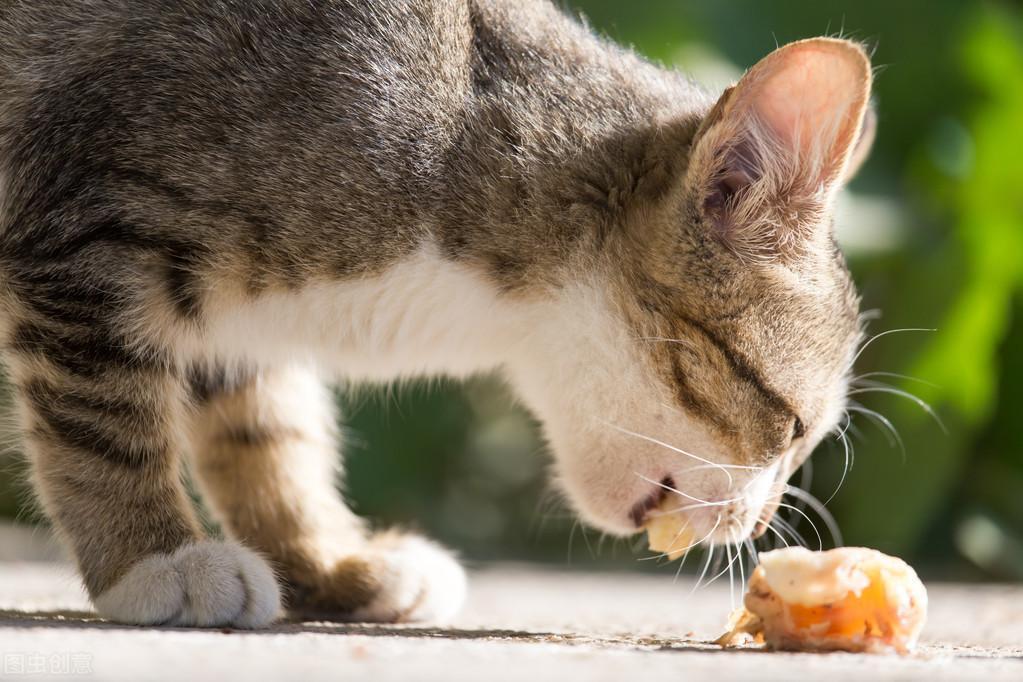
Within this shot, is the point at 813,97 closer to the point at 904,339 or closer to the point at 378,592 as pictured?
the point at 378,592

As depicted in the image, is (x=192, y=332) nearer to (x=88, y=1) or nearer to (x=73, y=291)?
(x=73, y=291)

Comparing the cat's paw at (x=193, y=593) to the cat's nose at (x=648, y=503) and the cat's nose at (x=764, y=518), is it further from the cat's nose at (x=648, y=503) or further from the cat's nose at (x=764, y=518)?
the cat's nose at (x=764, y=518)

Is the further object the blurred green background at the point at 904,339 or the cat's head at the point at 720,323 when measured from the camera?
the blurred green background at the point at 904,339

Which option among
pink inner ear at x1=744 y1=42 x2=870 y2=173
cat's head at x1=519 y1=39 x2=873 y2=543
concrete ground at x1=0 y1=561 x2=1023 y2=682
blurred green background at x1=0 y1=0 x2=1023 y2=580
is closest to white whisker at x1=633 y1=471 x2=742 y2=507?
cat's head at x1=519 y1=39 x2=873 y2=543

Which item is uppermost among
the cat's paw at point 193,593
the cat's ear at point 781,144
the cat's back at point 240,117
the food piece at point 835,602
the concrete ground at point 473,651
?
the cat's ear at point 781,144

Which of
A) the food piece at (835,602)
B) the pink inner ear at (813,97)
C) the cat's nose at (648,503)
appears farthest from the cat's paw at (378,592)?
the pink inner ear at (813,97)

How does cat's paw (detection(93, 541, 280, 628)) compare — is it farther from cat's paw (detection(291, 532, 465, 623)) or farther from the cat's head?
the cat's head

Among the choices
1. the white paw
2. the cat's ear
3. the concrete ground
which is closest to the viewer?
Result: the concrete ground
